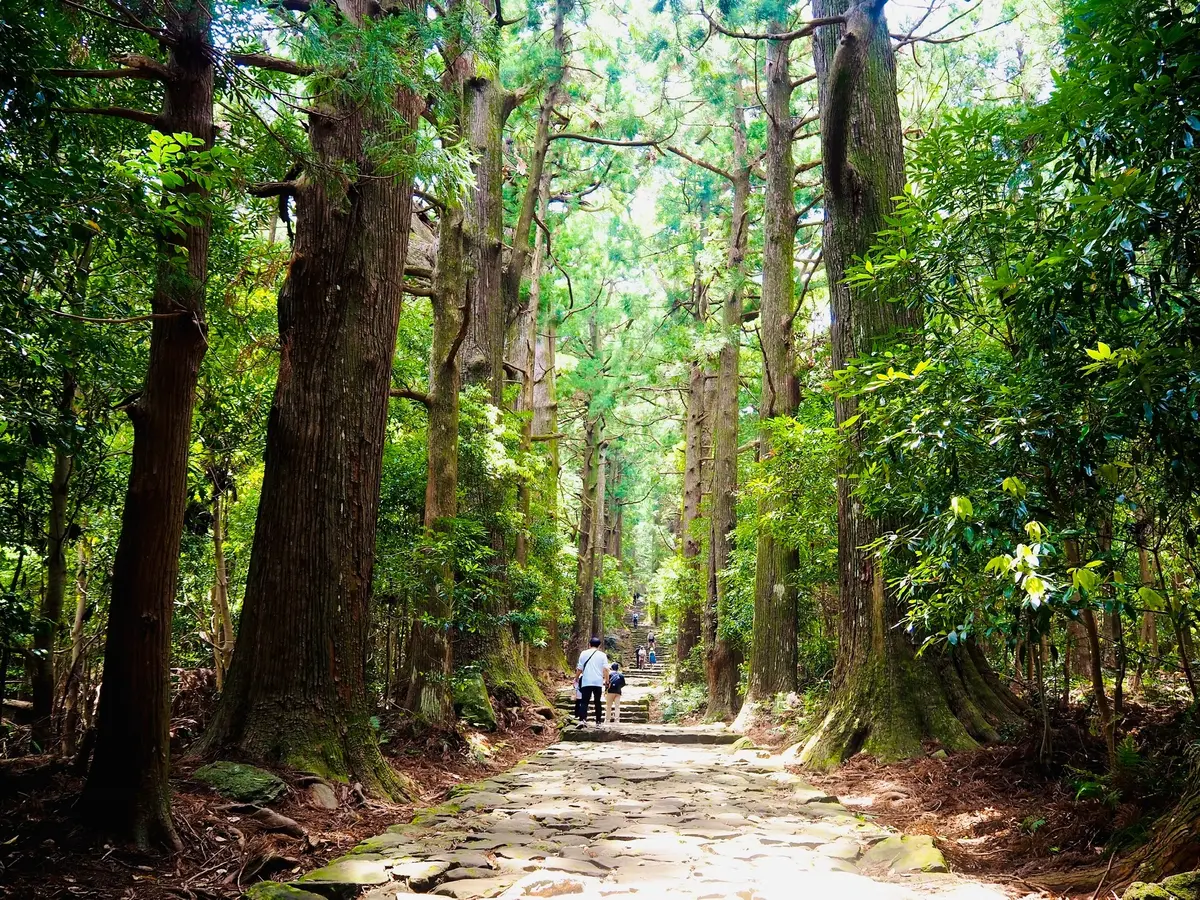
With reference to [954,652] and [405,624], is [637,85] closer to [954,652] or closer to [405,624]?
[405,624]

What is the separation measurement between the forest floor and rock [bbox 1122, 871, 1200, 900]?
3409 millimetres

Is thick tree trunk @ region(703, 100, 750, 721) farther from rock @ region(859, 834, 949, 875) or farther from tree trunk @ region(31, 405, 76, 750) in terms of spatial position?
tree trunk @ region(31, 405, 76, 750)

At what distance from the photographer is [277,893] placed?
3188 millimetres

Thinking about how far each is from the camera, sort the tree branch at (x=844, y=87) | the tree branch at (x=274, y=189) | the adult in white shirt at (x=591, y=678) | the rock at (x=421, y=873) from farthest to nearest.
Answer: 1. the adult in white shirt at (x=591, y=678)
2. the tree branch at (x=844, y=87)
3. the tree branch at (x=274, y=189)
4. the rock at (x=421, y=873)

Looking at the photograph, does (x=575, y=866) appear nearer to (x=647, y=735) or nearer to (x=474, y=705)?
(x=474, y=705)

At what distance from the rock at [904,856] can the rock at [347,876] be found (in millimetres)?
2319

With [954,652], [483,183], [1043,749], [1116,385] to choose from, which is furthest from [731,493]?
[1116,385]

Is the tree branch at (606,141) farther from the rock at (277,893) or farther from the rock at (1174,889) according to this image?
the rock at (1174,889)

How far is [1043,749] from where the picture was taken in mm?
5074

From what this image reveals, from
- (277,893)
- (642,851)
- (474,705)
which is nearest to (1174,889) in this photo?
(642,851)

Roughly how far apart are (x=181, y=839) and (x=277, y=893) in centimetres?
88

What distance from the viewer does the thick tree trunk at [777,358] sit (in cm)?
1139

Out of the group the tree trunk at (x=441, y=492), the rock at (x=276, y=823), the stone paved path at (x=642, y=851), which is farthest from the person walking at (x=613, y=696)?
the rock at (x=276, y=823)

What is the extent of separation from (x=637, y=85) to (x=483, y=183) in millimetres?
5016
